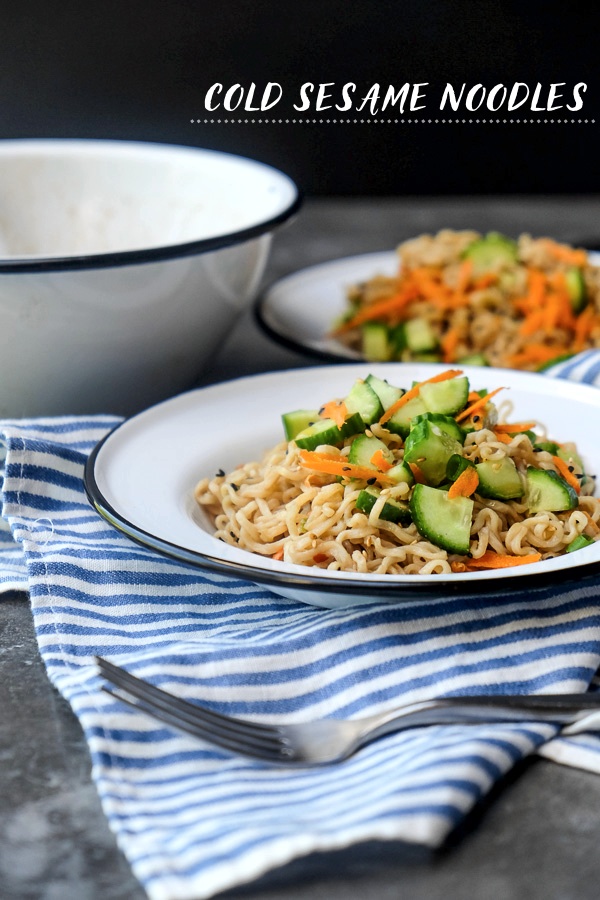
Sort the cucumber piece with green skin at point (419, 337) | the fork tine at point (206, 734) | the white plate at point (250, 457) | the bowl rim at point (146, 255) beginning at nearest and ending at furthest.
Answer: the fork tine at point (206, 734) → the white plate at point (250, 457) → the bowl rim at point (146, 255) → the cucumber piece with green skin at point (419, 337)

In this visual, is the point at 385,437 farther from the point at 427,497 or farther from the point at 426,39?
the point at 426,39

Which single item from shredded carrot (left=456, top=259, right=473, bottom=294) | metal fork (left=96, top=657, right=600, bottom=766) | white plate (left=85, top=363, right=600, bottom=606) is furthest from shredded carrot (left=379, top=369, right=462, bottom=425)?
shredded carrot (left=456, top=259, right=473, bottom=294)

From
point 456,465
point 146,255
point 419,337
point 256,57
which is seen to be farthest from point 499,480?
point 256,57

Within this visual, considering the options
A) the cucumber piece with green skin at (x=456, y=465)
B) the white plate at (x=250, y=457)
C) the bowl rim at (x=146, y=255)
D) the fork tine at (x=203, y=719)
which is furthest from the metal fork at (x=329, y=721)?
the bowl rim at (x=146, y=255)

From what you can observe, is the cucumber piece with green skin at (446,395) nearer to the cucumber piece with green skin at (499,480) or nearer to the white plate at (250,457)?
the cucumber piece with green skin at (499,480)

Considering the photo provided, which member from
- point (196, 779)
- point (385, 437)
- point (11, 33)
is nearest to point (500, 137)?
point (11, 33)

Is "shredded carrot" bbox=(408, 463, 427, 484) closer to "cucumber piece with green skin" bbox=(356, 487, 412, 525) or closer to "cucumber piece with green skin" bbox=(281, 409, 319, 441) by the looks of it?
"cucumber piece with green skin" bbox=(356, 487, 412, 525)
